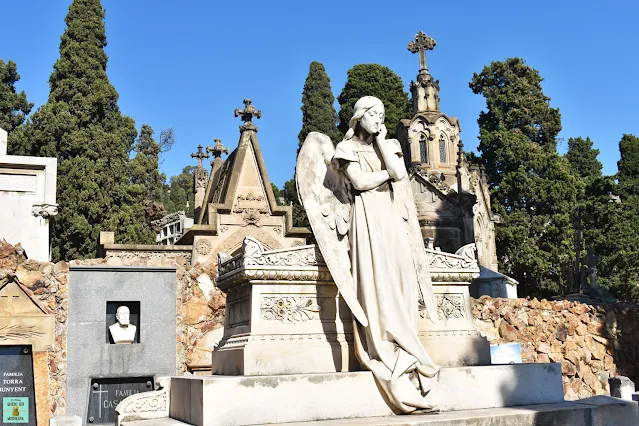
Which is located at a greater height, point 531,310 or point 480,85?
point 480,85

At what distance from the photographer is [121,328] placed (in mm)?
10102

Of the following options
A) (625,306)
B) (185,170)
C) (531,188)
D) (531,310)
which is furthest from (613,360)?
(185,170)

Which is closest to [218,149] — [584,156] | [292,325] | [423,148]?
[292,325]

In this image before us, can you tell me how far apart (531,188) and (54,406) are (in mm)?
24887

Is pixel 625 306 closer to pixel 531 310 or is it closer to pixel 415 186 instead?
pixel 531 310

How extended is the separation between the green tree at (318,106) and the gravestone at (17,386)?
117ft

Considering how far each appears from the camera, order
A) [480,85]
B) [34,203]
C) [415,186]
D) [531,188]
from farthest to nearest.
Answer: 1. [480,85]
2. [531,188]
3. [415,186]
4. [34,203]

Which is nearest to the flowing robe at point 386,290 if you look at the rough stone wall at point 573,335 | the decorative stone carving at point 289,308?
the decorative stone carving at point 289,308

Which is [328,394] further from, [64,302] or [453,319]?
[64,302]

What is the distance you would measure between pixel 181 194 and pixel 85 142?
1602 inches

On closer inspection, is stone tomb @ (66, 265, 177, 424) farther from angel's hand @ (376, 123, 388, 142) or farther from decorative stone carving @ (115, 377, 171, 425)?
angel's hand @ (376, 123, 388, 142)

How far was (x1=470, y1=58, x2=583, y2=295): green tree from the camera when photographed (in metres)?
29.0

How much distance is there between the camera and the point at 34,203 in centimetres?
1308

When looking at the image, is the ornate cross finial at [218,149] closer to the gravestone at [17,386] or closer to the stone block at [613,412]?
the gravestone at [17,386]
